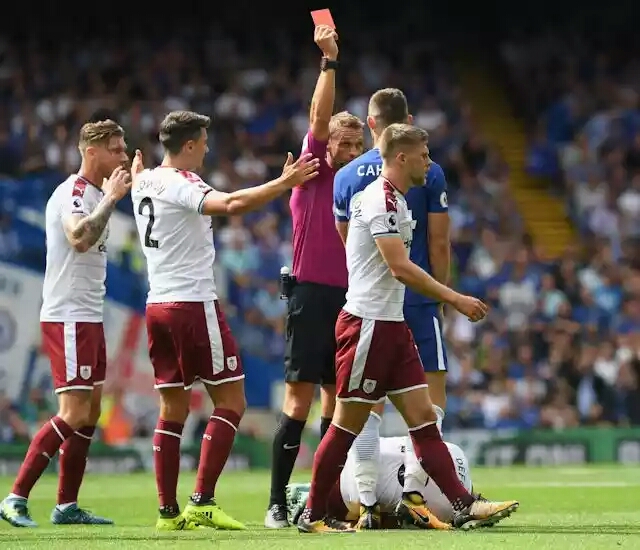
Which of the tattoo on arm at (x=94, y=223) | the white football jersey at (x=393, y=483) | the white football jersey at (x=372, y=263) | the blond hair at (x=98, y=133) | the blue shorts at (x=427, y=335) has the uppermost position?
the blond hair at (x=98, y=133)

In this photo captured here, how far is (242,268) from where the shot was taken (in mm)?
20078

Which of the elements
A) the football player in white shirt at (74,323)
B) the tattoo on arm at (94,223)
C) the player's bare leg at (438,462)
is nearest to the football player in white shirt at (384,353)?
the player's bare leg at (438,462)

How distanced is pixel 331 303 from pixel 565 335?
1059cm

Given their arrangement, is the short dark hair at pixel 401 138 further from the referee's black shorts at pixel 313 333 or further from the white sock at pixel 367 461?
the white sock at pixel 367 461

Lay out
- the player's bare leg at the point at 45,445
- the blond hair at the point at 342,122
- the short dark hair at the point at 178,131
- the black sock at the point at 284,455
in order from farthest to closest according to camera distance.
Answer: the player's bare leg at the point at 45,445 < the blond hair at the point at 342,122 < the black sock at the point at 284,455 < the short dark hair at the point at 178,131

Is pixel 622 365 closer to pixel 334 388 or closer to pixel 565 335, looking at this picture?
pixel 565 335

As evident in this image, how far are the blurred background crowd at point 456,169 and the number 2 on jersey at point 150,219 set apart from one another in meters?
8.53

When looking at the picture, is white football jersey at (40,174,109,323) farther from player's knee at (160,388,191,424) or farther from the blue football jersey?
the blue football jersey

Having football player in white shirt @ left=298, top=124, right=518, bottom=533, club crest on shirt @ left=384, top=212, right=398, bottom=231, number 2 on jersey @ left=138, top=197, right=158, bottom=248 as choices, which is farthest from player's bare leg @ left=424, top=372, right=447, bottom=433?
number 2 on jersey @ left=138, top=197, right=158, bottom=248

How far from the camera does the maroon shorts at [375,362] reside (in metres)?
8.49

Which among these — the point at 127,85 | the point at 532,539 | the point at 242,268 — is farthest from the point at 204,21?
the point at 532,539

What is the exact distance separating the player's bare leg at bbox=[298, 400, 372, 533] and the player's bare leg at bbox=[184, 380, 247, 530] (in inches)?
21.1

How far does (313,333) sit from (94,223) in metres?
1.46

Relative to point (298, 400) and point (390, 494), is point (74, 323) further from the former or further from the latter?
point (390, 494)
